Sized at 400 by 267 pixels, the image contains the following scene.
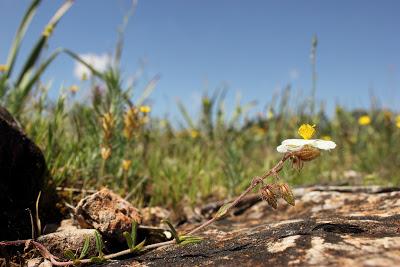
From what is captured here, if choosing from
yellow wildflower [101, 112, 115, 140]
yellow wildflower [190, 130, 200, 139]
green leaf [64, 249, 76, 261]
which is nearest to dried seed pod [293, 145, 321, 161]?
green leaf [64, 249, 76, 261]

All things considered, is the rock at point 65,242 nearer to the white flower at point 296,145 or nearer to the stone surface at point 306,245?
the stone surface at point 306,245

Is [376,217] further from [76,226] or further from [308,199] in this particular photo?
[76,226]

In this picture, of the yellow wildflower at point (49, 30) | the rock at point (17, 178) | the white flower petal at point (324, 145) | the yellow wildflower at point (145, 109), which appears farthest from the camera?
the yellow wildflower at point (49, 30)

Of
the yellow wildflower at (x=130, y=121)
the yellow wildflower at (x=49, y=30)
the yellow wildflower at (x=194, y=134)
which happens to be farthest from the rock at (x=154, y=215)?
the yellow wildflower at (x=49, y=30)

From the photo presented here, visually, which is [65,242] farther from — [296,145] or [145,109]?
[145,109]

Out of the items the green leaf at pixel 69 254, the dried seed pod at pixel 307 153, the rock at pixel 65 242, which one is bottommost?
the rock at pixel 65 242

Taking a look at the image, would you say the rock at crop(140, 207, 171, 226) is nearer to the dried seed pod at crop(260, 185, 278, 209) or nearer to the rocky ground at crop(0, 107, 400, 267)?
the rocky ground at crop(0, 107, 400, 267)

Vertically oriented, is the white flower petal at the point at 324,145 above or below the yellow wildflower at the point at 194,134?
above

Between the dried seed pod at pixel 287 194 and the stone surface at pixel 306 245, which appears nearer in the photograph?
the stone surface at pixel 306 245

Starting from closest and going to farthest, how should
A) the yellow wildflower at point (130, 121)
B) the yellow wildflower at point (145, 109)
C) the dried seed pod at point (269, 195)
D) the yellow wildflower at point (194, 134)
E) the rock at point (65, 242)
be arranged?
the dried seed pod at point (269, 195) → the rock at point (65, 242) → the yellow wildflower at point (130, 121) → the yellow wildflower at point (145, 109) → the yellow wildflower at point (194, 134)
